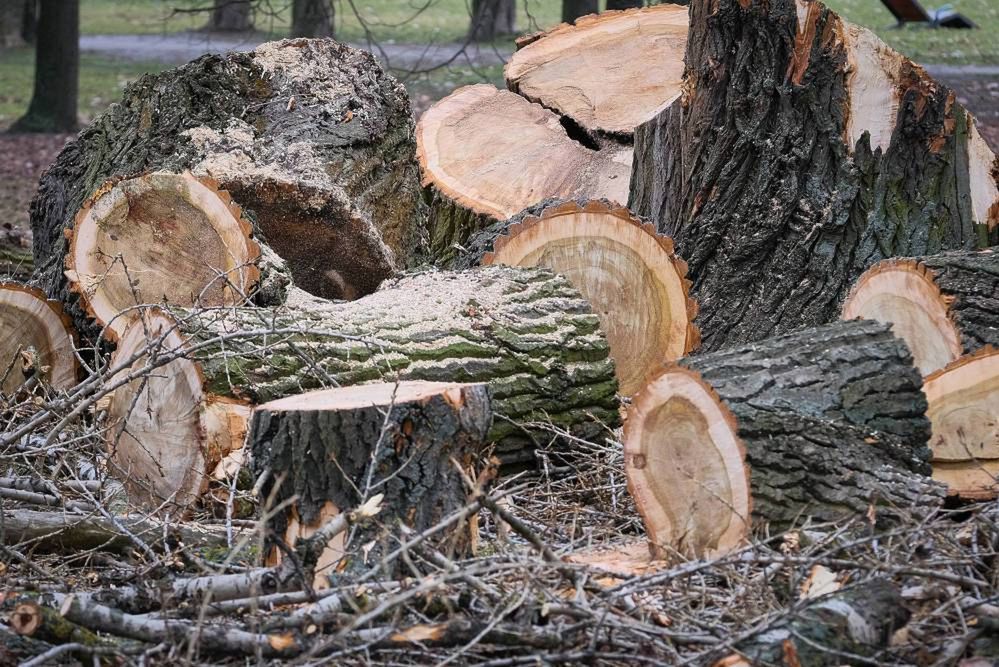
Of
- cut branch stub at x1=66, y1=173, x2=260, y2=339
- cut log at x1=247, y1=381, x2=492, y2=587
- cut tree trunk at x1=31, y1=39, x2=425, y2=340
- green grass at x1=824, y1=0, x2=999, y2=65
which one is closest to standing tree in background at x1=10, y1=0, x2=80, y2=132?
cut tree trunk at x1=31, y1=39, x2=425, y2=340

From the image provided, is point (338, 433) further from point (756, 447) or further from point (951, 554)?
point (951, 554)

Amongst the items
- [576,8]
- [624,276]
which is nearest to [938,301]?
[624,276]

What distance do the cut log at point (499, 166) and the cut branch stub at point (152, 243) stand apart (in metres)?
1.28

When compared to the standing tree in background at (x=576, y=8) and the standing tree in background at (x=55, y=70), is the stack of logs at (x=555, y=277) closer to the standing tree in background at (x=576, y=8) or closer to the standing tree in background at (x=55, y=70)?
the standing tree in background at (x=576, y=8)

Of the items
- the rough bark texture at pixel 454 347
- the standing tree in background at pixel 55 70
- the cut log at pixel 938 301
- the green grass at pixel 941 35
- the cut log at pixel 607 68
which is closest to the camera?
the rough bark texture at pixel 454 347

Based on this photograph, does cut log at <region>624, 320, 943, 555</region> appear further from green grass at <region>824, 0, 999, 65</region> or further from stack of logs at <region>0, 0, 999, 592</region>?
green grass at <region>824, 0, 999, 65</region>

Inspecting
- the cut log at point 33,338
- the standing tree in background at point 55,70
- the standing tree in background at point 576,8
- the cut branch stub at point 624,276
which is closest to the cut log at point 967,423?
the cut branch stub at point 624,276

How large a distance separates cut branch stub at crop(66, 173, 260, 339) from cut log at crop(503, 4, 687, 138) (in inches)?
80.0

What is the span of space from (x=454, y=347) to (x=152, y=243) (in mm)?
1531

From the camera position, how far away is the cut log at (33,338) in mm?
4969

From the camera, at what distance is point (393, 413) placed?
3.20 meters

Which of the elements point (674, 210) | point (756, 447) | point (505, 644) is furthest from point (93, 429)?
point (674, 210)

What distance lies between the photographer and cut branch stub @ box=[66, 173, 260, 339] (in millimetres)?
4809

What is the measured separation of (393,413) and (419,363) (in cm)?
83
